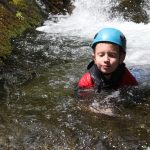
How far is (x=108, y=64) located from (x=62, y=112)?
911 mm

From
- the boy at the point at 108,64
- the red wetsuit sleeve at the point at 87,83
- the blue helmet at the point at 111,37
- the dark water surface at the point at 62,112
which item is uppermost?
the blue helmet at the point at 111,37

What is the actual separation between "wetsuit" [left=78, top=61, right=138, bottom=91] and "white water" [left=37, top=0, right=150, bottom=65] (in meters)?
2.38

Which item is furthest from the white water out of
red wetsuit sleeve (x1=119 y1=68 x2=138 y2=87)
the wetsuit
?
the wetsuit

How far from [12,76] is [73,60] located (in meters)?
1.59

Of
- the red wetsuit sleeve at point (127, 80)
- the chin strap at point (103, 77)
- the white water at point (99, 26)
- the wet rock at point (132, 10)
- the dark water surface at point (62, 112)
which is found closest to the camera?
the dark water surface at point (62, 112)

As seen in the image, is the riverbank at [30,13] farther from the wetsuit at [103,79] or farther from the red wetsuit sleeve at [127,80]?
the red wetsuit sleeve at [127,80]

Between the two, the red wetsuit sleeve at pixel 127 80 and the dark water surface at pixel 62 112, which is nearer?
the dark water surface at pixel 62 112

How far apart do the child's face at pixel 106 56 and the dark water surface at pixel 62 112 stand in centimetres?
48

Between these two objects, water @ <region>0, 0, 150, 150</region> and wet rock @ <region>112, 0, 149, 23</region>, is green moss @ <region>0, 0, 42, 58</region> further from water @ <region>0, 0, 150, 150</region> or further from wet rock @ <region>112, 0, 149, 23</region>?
wet rock @ <region>112, 0, 149, 23</region>

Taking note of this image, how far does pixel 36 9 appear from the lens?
11773mm

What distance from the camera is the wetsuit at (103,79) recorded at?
5.82 metres

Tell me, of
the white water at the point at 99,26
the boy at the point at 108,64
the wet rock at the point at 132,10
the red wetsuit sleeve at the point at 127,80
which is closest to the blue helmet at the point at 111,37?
the boy at the point at 108,64

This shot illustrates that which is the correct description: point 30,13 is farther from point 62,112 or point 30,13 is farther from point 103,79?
point 62,112

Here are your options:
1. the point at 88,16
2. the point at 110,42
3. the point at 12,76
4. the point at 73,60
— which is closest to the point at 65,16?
the point at 88,16
